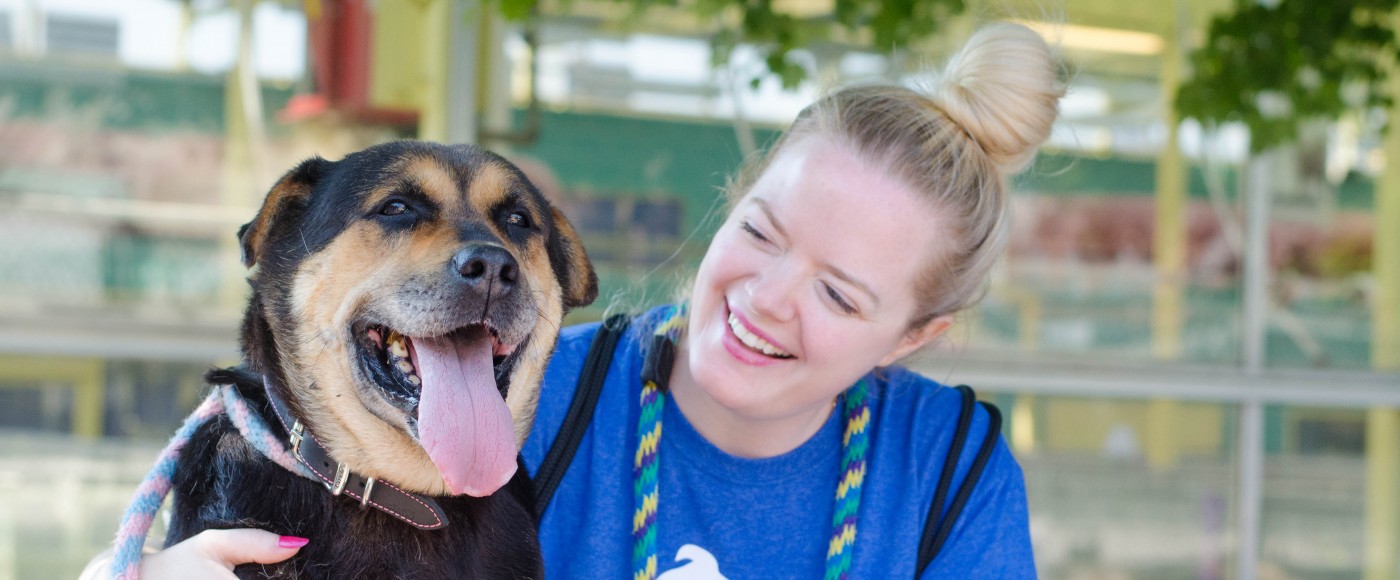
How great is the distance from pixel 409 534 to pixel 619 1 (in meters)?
2.19

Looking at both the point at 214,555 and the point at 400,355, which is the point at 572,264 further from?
the point at 214,555

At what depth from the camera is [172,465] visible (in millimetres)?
1908

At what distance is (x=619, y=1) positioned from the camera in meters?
3.67

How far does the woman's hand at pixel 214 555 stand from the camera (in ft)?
5.45

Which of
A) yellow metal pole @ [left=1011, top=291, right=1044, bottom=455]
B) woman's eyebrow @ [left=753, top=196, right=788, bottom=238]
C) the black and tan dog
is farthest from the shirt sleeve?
yellow metal pole @ [left=1011, top=291, right=1044, bottom=455]

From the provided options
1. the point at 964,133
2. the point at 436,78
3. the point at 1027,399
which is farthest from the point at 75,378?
the point at 1027,399

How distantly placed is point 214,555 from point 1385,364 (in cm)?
519

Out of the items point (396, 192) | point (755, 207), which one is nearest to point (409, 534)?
point (396, 192)

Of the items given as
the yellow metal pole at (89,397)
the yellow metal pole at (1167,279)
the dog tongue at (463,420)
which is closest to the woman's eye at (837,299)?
the dog tongue at (463,420)

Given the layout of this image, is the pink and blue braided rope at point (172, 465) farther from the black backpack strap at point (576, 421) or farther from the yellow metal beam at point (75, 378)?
the yellow metal beam at point (75, 378)

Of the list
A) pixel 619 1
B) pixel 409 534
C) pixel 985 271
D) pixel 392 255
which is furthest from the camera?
pixel 619 1

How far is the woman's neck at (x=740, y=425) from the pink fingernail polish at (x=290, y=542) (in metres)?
0.72

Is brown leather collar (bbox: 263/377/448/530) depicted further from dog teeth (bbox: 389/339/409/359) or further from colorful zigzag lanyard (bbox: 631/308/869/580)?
colorful zigzag lanyard (bbox: 631/308/869/580)

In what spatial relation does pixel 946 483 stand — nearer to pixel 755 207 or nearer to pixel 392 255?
pixel 755 207
